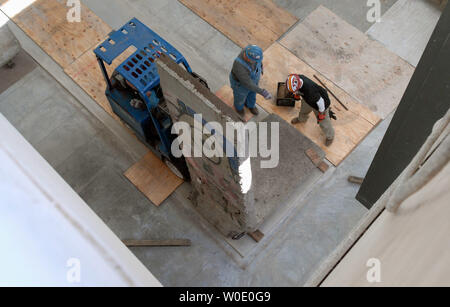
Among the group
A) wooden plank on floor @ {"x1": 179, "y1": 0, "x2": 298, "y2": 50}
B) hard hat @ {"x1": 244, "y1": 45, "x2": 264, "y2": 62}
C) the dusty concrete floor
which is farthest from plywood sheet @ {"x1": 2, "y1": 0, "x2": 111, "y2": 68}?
hard hat @ {"x1": 244, "y1": 45, "x2": 264, "y2": 62}

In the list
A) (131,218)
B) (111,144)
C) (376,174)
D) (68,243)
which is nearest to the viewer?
(68,243)

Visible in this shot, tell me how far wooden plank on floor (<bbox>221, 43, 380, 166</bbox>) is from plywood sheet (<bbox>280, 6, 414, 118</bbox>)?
159 millimetres

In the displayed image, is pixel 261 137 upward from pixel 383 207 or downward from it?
downward

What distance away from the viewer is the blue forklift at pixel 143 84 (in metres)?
5.98

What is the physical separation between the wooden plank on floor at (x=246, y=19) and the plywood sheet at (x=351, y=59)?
323 millimetres

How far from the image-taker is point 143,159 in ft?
25.6

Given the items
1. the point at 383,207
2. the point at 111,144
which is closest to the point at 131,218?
the point at 111,144

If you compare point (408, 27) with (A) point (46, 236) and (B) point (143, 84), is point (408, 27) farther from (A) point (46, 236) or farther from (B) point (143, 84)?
(A) point (46, 236)

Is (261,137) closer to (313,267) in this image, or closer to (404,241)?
(313,267)

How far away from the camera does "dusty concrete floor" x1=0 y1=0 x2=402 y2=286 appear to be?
272 inches

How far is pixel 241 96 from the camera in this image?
7.59 meters

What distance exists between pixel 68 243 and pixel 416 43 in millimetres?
9060

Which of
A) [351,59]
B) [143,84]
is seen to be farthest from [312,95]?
[143,84]

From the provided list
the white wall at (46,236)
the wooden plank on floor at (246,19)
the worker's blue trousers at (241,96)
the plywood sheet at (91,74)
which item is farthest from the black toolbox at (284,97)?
the white wall at (46,236)
